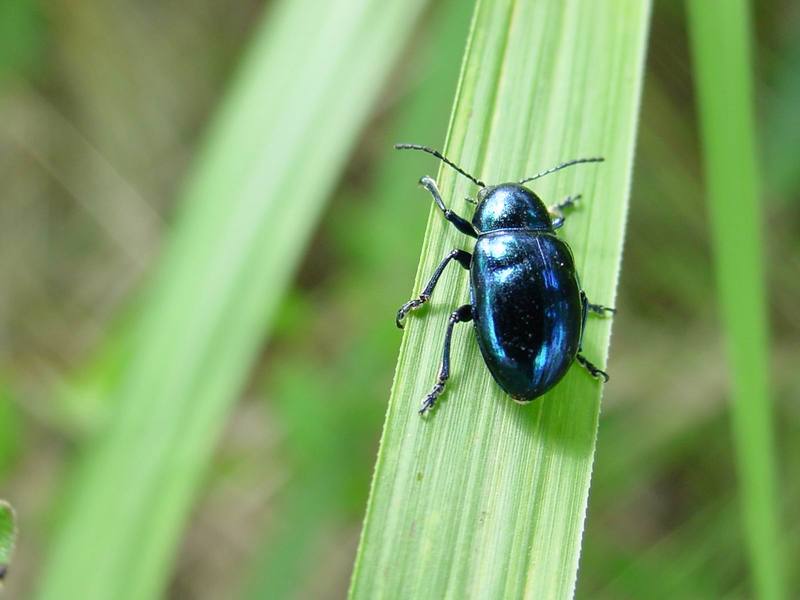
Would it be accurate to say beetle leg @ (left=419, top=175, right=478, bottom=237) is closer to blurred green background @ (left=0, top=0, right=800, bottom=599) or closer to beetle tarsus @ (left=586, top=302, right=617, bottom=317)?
beetle tarsus @ (left=586, top=302, right=617, bottom=317)

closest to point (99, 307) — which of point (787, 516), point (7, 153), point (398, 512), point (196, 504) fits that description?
point (7, 153)

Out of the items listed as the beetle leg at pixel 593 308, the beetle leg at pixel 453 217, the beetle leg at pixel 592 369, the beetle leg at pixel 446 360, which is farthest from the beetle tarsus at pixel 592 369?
the beetle leg at pixel 453 217

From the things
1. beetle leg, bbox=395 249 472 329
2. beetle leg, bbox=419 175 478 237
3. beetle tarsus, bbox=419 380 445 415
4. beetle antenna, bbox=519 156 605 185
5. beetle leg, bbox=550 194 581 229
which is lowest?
beetle tarsus, bbox=419 380 445 415

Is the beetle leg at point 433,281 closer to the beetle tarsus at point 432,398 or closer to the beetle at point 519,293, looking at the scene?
the beetle at point 519,293

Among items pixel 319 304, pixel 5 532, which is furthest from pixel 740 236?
pixel 319 304

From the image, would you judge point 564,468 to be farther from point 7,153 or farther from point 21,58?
point 7,153

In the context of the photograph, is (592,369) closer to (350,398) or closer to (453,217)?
(453,217)

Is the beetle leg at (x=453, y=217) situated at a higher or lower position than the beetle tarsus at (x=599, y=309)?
higher

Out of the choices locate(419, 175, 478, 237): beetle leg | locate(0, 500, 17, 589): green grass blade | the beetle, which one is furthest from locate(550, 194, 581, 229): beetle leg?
locate(0, 500, 17, 589): green grass blade
